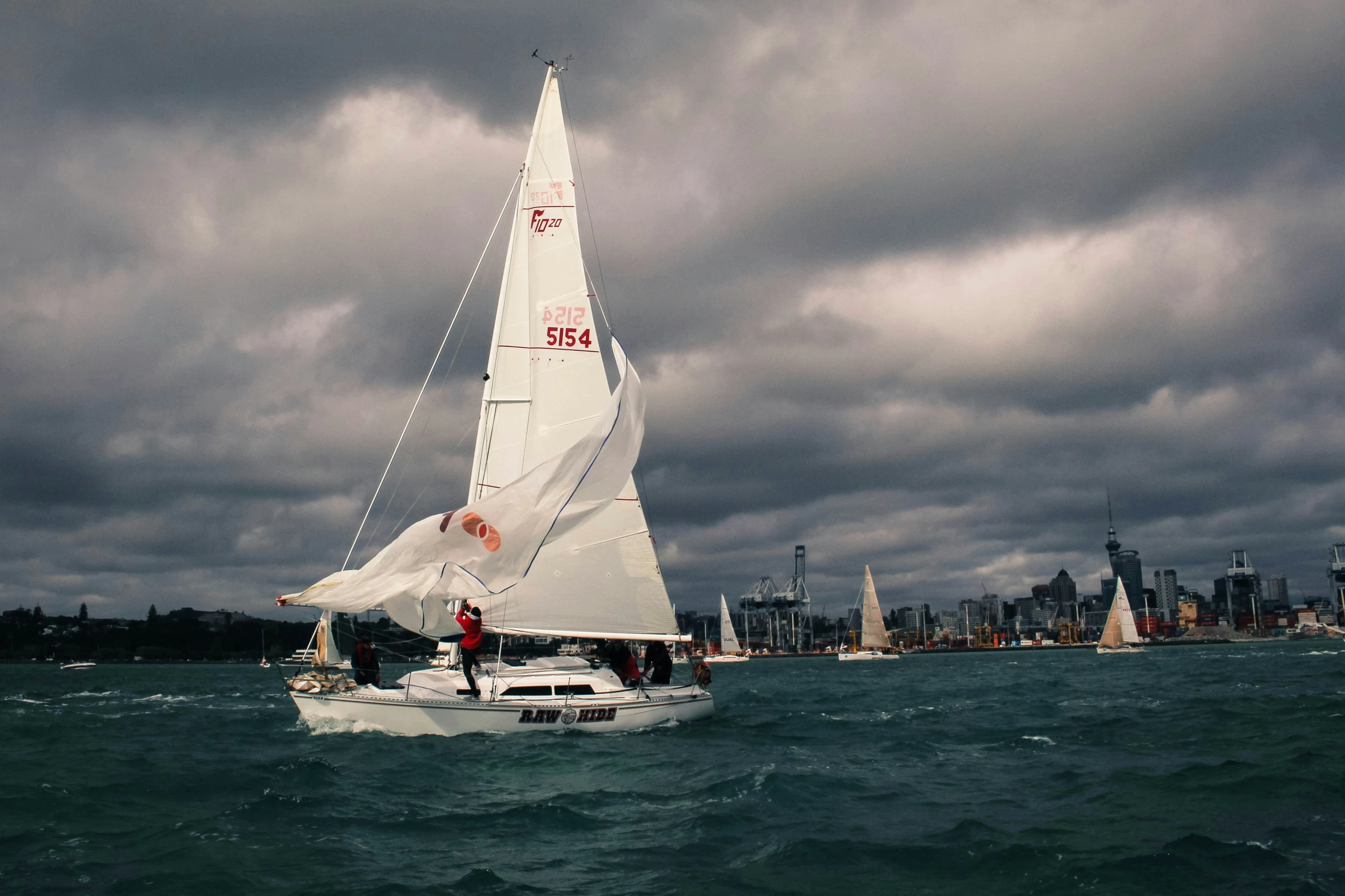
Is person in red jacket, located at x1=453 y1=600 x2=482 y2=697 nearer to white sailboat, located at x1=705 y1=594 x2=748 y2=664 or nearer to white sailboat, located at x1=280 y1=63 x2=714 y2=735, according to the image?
white sailboat, located at x1=280 y1=63 x2=714 y2=735

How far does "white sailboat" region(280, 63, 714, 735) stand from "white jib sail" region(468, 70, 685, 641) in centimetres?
3

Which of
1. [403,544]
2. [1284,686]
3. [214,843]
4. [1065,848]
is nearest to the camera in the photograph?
[1065,848]

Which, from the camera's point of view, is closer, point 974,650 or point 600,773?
point 600,773

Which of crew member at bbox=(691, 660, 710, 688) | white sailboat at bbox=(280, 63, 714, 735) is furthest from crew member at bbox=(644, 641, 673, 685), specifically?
crew member at bbox=(691, 660, 710, 688)

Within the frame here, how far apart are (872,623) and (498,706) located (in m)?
107

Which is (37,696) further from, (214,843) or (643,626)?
(214,843)

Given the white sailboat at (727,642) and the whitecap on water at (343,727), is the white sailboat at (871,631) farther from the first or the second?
the whitecap on water at (343,727)

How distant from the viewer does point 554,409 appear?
72.8ft

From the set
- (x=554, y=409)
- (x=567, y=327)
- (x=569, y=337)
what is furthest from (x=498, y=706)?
(x=567, y=327)

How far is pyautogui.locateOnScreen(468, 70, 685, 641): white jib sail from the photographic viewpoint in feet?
68.1

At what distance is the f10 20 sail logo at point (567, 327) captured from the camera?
22.6 m

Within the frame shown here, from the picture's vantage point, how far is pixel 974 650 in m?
198

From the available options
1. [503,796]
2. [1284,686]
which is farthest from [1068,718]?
[503,796]

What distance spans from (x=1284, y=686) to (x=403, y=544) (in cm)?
3003
